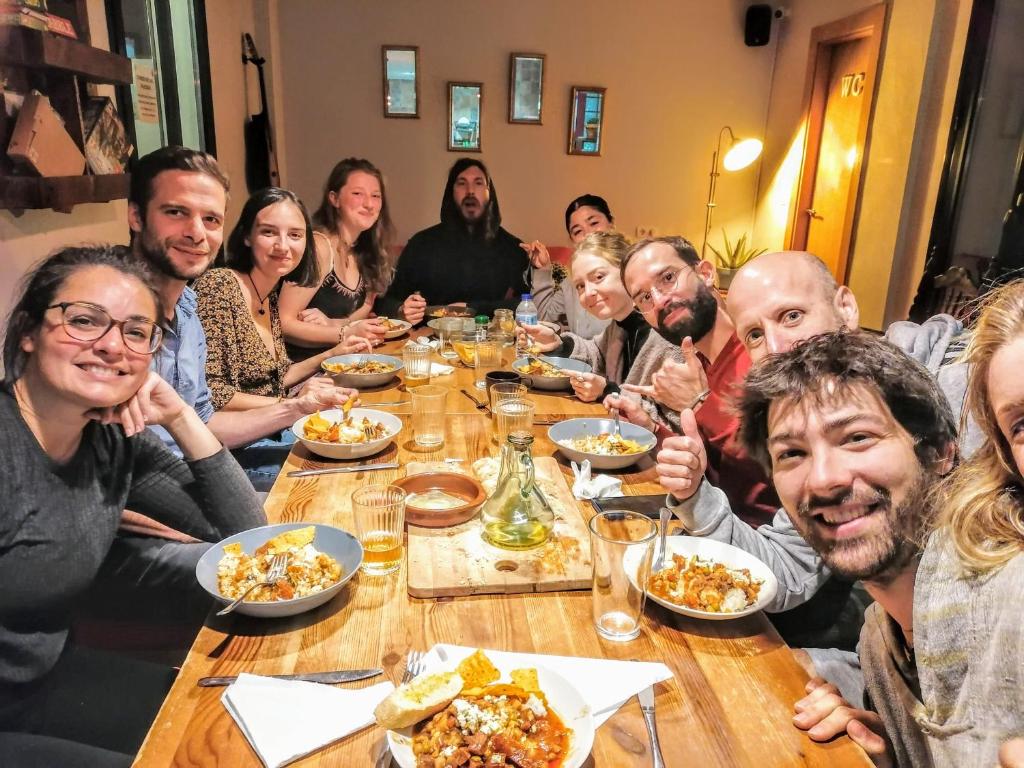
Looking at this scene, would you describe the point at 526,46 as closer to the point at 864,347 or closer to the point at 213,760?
the point at 864,347

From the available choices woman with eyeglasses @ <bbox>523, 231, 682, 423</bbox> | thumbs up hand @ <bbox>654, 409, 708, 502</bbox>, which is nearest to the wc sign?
woman with eyeglasses @ <bbox>523, 231, 682, 423</bbox>

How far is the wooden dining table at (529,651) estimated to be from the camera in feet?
2.79

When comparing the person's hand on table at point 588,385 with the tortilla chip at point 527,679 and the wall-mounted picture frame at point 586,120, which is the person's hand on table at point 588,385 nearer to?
the tortilla chip at point 527,679

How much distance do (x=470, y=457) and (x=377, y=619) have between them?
69 cm

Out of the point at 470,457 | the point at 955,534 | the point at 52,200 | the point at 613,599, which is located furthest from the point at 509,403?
the point at 52,200

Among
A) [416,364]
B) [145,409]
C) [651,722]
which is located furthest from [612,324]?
[651,722]

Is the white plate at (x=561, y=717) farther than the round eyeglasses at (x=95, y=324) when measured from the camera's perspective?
No

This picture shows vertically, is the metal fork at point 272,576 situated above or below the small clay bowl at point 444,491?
above

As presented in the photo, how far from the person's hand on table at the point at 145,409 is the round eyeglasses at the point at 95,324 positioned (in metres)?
0.11

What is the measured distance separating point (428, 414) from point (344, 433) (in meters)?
0.22

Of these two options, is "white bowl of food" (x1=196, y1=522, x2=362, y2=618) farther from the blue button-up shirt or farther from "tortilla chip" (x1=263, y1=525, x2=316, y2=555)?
the blue button-up shirt

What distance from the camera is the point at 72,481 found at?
125cm

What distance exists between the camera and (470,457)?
175 cm

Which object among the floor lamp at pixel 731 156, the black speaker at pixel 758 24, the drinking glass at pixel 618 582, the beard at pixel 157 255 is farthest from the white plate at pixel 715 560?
the black speaker at pixel 758 24
